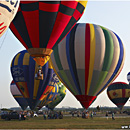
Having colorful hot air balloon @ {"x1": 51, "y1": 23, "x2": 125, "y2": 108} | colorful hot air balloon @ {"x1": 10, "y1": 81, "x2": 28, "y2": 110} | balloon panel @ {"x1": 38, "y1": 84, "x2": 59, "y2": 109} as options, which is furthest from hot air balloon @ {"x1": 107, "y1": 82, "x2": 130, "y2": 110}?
colorful hot air balloon @ {"x1": 51, "y1": 23, "x2": 125, "y2": 108}

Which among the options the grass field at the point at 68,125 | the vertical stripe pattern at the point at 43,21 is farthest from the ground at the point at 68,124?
the vertical stripe pattern at the point at 43,21

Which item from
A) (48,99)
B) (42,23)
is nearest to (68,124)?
(42,23)

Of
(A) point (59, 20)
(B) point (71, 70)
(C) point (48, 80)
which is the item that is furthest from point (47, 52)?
(C) point (48, 80)

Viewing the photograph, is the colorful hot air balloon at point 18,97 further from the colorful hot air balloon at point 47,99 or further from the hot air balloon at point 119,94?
the hot air balloon at point 119,94

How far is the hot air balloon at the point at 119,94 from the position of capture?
59688mm

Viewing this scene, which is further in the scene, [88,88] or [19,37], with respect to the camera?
[88,88]

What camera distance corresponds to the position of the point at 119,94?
59812 millimetres

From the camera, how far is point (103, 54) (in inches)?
1303

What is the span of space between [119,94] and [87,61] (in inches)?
1147

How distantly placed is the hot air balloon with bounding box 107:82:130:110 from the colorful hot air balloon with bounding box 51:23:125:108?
87.1ft

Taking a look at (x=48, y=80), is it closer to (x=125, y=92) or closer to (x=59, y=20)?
(x=59, y=20)

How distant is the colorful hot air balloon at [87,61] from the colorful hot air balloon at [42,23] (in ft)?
21.2

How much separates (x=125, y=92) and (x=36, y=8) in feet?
132

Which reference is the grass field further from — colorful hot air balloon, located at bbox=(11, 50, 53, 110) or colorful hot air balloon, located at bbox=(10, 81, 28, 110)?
colorful hot air balloon, located at bbox=(10, 81, 28, 110)
